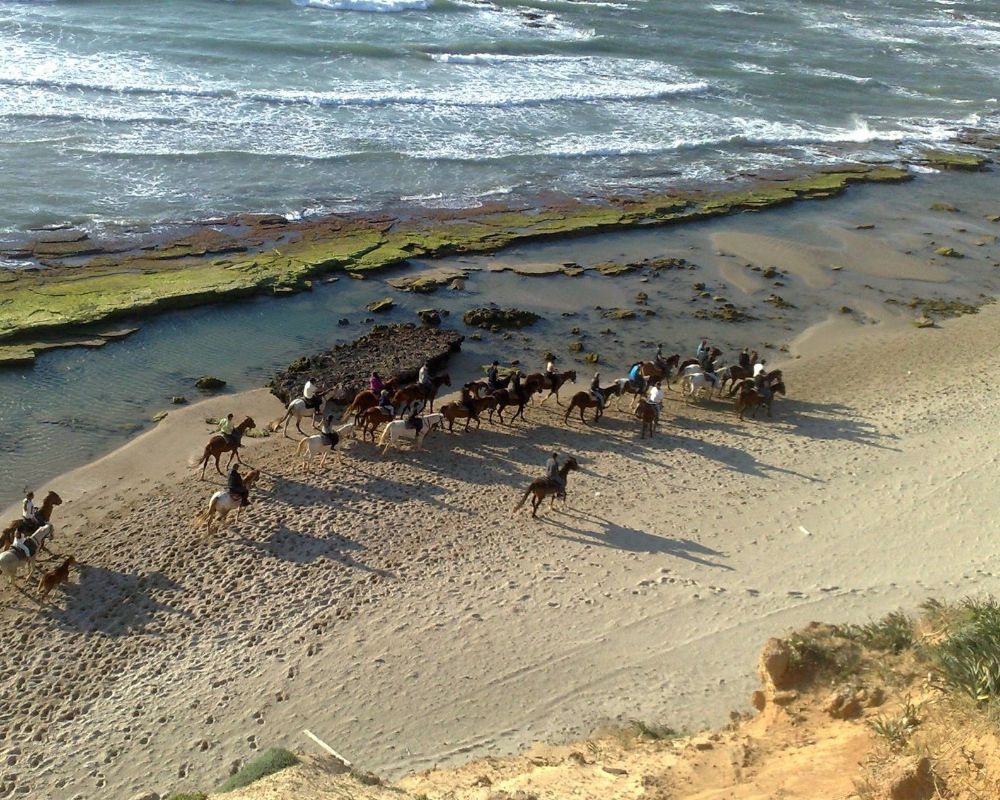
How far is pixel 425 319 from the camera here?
23.0 meters

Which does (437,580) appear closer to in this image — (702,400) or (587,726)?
(587,726)

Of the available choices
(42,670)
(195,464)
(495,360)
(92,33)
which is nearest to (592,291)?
(495,360)

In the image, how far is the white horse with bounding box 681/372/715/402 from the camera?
2009 centimetres

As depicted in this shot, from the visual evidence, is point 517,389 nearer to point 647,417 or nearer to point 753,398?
point 647,417

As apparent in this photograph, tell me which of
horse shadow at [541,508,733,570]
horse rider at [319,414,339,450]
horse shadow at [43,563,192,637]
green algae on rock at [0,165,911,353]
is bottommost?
horse shadow at [43,563,192,637]

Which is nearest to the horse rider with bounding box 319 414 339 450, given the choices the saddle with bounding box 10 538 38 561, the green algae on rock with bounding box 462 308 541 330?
the saddle with bounding box 10 538 38 561

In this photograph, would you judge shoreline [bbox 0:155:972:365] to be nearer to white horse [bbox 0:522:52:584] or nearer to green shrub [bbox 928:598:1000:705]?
white horse [bbox 0:522:52:584]

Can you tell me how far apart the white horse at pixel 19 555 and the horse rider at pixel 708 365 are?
1287 cm

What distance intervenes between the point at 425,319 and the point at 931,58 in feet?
144

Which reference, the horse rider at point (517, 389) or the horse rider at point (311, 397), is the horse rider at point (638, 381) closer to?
the horse rider at point (517, 389)

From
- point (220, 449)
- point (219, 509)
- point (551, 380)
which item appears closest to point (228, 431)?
point (220, 449)

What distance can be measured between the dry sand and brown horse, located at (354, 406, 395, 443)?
56cm

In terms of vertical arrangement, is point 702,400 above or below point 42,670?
above

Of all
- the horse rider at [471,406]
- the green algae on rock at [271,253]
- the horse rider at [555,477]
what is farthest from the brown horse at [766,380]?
the green algae on rock at [271,253]
